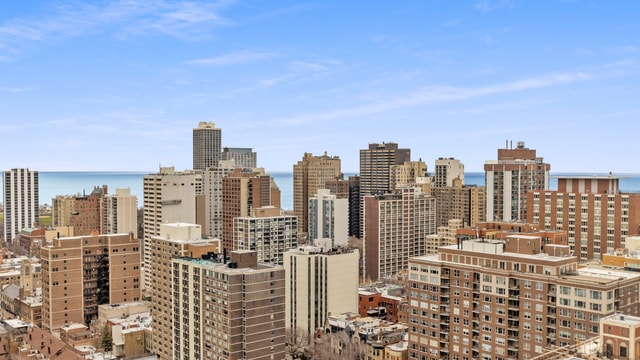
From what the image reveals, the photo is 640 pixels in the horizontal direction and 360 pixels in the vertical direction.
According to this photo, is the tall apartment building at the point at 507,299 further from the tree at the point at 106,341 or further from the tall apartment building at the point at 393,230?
the tall apartment building at the point at 393,230

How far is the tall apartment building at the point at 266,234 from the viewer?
200ft

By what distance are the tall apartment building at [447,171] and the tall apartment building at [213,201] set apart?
33736 mm

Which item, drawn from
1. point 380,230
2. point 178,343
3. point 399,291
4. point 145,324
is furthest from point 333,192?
point 178,343

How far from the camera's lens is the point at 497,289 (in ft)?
104

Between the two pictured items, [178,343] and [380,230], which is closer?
[178,343]

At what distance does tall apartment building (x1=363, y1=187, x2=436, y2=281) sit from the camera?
245 feet

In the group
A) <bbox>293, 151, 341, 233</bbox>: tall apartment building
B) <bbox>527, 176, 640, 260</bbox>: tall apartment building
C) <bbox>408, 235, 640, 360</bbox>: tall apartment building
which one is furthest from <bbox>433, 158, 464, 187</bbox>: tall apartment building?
<bbox>408, 235, 640, 360</bbox>: tall apartment building

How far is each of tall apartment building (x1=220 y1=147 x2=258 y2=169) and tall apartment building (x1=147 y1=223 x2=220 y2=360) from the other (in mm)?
108392

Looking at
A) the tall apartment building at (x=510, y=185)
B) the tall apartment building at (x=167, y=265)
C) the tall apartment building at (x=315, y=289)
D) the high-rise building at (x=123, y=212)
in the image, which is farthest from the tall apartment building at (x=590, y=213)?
the high-rise building at (x=123, y=212)

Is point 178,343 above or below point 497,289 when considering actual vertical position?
below

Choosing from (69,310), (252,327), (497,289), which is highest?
(497,289)

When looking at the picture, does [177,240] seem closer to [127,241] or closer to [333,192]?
[127,241]

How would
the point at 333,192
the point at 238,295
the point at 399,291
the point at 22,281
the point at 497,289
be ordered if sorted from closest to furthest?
the point at 497,289 → the point at 238,295 → the point at 399,291 → the point at 22,281 → the point at 333,192

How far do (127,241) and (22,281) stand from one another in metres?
16.7
